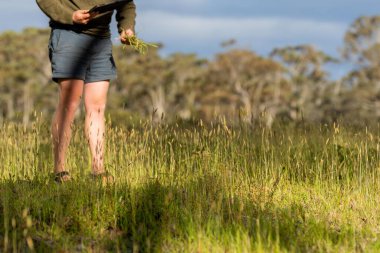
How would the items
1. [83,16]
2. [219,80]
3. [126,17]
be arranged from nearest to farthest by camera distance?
[83,16], [126,17], [219,80]

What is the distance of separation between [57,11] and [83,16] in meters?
0.25

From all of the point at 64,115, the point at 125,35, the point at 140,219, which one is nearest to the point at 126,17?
the point at 125,35

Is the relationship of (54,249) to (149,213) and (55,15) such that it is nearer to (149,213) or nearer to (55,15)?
(149,213)

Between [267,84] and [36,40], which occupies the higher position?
[36,40]

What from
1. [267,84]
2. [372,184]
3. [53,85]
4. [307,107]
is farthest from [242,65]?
[372,184]

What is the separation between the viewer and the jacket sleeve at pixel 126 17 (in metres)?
5.40

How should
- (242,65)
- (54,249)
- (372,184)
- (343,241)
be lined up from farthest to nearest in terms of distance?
(242,65)
(372,184)
(343,241)
(54,249)

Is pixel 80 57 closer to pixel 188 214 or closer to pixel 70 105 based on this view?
pixel 70 105

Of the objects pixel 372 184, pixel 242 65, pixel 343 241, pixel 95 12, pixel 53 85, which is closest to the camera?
pixel 343 241

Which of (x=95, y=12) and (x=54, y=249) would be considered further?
(x=95, y=12)

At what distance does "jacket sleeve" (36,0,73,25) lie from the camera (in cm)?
497

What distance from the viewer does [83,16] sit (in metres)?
4.91

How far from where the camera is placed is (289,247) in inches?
143

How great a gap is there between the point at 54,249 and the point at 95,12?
2140 mm
